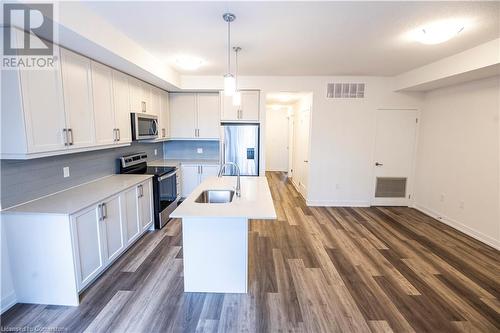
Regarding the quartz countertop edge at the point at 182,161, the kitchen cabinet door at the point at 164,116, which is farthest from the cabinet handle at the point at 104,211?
the kitchen cabinet door at the point at 164,116

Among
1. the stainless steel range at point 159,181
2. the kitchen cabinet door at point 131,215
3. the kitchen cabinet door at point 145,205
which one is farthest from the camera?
the stainless steel range at point 159,181

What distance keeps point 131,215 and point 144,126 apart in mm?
1474

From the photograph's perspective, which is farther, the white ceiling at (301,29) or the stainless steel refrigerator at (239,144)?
the stainless steel refrigerator at (239,144)

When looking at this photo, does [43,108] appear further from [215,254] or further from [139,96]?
[215,254]

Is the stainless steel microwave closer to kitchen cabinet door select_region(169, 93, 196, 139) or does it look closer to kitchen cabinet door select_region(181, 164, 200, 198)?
kitchen cabinet door select_region(169, 93, 196, 139)

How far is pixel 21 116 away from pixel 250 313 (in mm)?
2521

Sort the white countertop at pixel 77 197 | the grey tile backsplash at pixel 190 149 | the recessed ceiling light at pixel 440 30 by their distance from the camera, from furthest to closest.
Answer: the grey tile backsplash at pixel 190 149 → the recessed ceiling light at pixel 440 30 → the white countertop at pixel 77 197

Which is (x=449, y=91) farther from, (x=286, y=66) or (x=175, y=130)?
(x=175, y=130)

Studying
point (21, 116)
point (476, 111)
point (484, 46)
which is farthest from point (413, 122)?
point (21, 116)

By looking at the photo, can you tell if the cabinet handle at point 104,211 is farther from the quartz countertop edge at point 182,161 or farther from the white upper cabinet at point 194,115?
the white upper cabinet at point 194,115

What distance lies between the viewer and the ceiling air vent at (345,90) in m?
4.77

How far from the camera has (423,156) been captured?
4793 mm

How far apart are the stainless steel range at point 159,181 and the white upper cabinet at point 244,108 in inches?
61.1

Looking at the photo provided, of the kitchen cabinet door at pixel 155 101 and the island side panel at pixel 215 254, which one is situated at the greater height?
the kitchen cabinet door at pixel 155 101
